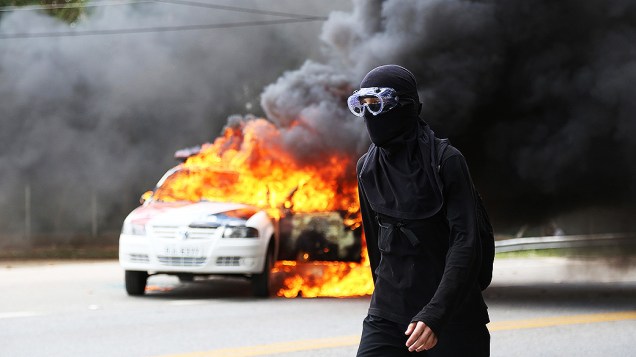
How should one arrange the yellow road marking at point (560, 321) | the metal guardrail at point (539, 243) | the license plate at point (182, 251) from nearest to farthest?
the yellow road marking at point (560, 321)
the license plate at point (182, 251)
the metal guardrail at point (539, 243)

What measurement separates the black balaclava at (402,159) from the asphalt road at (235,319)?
159 inches

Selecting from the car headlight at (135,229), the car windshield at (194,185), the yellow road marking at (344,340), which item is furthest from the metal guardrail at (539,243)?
the car headlight at (135,229)

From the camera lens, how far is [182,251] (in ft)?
36.4

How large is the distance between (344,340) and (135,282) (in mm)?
4093

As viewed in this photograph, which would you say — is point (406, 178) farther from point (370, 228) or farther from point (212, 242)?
point (212, 242)

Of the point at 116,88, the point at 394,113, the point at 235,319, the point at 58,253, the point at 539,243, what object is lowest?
the point at 235,319

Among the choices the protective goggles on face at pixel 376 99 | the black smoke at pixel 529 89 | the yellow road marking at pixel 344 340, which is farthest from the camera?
the black smoke at pixel 529 89

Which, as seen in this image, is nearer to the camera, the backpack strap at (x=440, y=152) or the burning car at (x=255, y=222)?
the backpack strap at (x=440, y=152)

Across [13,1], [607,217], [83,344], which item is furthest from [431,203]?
[13,1]

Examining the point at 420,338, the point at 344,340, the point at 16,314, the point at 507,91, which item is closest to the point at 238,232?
the point at 16,314

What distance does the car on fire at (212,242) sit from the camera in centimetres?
→ 1111

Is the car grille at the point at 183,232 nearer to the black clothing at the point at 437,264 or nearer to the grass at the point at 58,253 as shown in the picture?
the black clothing at the point at 437,264

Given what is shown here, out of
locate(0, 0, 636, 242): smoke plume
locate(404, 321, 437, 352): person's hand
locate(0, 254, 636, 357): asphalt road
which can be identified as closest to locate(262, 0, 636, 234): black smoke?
locate(0, 0, 636, 242): smoke plume

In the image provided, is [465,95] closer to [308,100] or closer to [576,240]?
[308,100]
